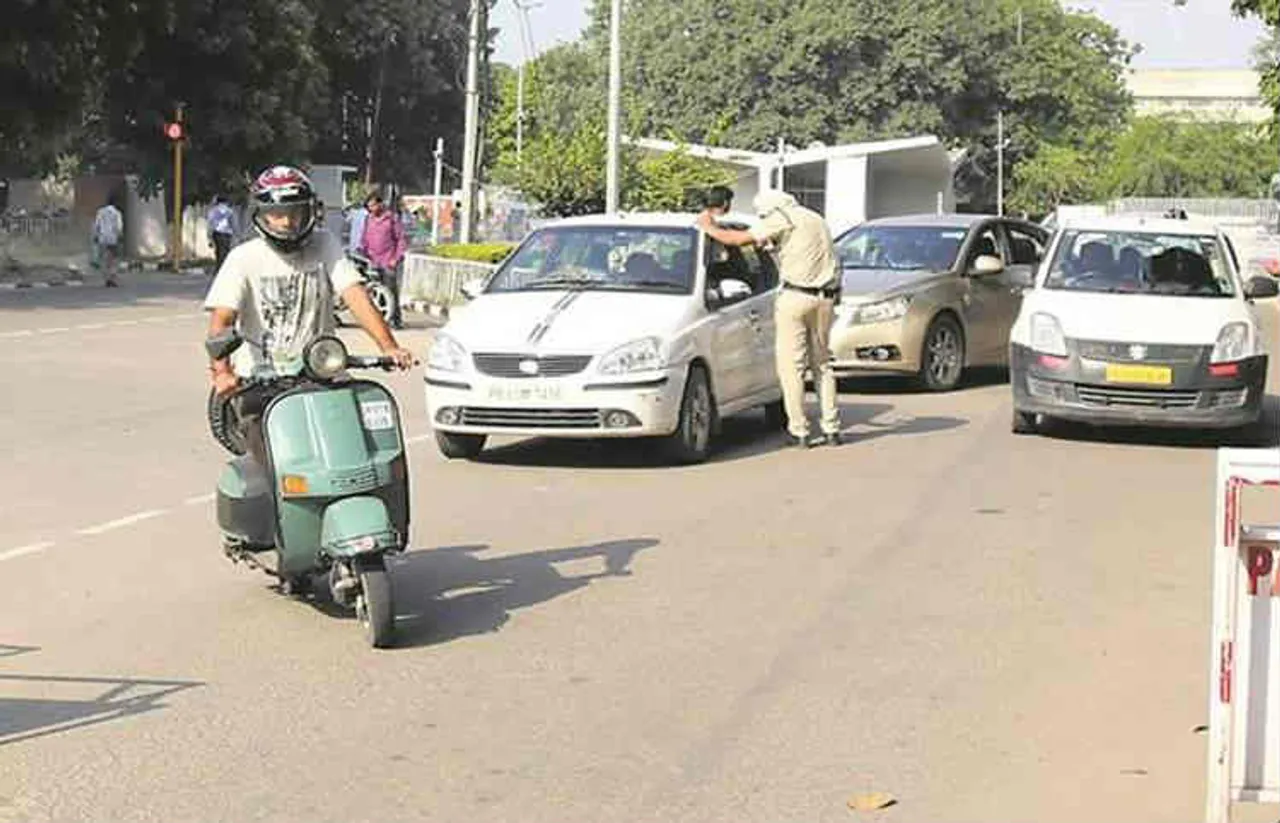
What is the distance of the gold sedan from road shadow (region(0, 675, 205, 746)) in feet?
36.8

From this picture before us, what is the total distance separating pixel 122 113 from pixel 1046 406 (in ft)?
115

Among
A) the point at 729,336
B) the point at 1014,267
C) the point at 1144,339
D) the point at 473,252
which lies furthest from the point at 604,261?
the point at 473,252

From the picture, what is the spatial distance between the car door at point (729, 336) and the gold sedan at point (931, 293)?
3.49 m

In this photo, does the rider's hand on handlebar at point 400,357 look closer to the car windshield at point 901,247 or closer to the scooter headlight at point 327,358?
the scooter headlight at point 327,358

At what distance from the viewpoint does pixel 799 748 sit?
6.41m

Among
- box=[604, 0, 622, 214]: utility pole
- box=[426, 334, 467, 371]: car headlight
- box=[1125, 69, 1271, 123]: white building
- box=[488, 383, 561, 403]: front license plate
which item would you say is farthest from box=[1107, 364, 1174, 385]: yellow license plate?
box=[1125, 69, 1271, 123]: white building

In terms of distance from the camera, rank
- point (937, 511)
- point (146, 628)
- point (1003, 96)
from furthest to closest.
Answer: point (1003, 96)
point (937, 511)
point (146, 628)

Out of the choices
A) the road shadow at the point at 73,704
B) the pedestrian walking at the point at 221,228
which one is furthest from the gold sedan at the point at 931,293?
the pedestrian walking at the point at 221,228

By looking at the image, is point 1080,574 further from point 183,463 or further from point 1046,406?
point 183,463

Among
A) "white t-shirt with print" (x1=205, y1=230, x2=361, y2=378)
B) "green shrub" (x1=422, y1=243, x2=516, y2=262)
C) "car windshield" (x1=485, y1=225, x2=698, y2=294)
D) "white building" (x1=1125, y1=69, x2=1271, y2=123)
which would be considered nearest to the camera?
"white t-shirt with print" (x1=205, y1=230, x2=361, y2=378)

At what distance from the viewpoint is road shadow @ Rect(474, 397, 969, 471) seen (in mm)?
13203

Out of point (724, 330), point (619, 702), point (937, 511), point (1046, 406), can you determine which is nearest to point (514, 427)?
point (724, 330)

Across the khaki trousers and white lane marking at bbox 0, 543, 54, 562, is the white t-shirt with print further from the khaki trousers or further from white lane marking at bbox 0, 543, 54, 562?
the khaki trousers

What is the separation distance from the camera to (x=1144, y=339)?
46.8ft
